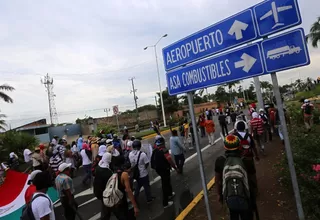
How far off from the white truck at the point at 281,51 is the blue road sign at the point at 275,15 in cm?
22

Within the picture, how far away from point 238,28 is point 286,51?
730mm

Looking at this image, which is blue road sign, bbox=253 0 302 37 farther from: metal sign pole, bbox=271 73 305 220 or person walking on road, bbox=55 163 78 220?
person walking on road, bbox=55 163 78 220

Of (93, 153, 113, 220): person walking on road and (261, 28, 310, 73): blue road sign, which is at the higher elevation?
(261, 28, 310, 73): blue road sign

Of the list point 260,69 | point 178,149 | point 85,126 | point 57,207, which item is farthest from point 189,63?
point 85,126

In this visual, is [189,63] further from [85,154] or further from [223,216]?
[85,154]

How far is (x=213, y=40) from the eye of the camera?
3.41 metres

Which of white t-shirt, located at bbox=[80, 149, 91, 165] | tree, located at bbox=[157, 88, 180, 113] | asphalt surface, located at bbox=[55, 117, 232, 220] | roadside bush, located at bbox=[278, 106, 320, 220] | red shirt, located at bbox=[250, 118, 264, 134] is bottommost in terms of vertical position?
asphalt surface, located at bbox=[55, 117, 232, 220]

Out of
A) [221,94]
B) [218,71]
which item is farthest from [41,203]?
[221,94]

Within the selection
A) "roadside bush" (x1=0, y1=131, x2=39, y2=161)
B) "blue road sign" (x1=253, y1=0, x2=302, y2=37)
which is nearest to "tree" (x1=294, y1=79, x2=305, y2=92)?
"roadside bush" (x1=0, y1=131, x2=39, y2=161)

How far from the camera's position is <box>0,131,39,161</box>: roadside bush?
15.5 metres

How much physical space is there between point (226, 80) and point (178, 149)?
16.2 ft

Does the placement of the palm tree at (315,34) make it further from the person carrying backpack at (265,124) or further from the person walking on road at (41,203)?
the person walking on road at (41,203)

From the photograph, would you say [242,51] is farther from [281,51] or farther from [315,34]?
[315,34]

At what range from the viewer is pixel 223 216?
458 cm
